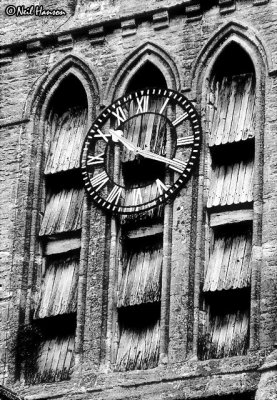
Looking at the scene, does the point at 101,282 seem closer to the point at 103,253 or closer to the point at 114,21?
the point at 103,253

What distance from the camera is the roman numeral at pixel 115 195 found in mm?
33562

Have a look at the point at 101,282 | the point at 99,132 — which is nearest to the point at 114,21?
the point at 99,132

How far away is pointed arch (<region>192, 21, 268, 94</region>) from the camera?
33.5 m

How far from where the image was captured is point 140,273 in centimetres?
3300

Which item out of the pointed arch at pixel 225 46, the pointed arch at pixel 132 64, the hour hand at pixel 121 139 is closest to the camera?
the pointed arch at pixel 225 46

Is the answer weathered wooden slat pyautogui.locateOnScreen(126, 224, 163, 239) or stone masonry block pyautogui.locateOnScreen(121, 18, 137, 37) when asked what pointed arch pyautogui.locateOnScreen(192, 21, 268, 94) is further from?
weathered wooden slat pyautogui.locateOnScreen(126, 224, 163, 239)

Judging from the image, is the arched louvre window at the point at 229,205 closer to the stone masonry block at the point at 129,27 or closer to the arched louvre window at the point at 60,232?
the stone masonry block at the point at 129,27

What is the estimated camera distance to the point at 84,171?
34.0 metres

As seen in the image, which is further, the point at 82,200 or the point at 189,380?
the point at 82,200

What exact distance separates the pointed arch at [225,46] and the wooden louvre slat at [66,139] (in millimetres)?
1941

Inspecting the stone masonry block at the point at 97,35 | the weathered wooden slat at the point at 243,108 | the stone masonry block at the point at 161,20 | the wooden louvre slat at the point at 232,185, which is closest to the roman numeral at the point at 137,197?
the wooden louvre slat at the point at 232,185

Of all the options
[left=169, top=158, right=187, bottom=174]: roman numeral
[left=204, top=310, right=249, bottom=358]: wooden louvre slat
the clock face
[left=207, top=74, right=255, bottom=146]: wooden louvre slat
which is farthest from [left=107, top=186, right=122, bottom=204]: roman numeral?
[left=204, top=310, right=249, bottom=358]: wooden louvre slat

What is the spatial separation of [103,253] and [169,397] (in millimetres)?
2700

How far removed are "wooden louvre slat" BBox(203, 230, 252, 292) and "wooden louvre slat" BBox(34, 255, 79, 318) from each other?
2070 millimetres
